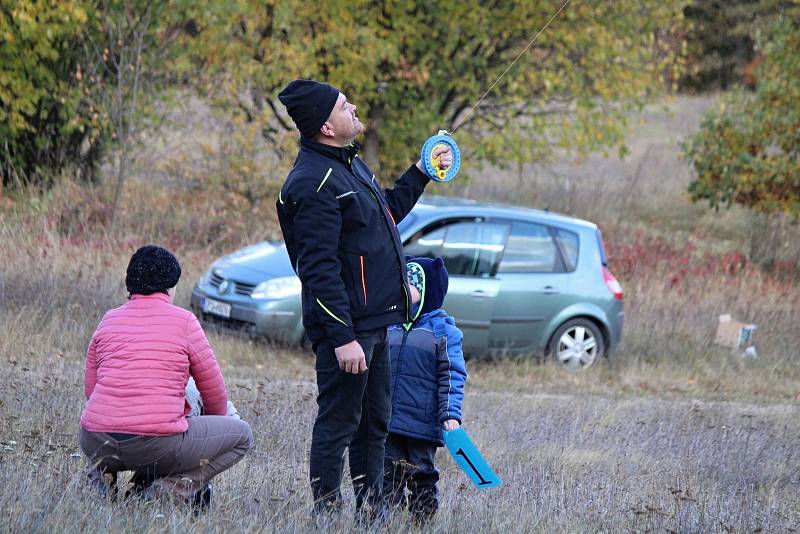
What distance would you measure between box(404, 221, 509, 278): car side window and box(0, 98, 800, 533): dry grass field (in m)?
0.91

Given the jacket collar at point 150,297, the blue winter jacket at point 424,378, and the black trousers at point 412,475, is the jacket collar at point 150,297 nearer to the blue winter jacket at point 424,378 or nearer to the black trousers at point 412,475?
the blue winter jacket at point 424,378

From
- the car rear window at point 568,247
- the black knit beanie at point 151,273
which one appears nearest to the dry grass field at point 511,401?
the black knit beanie at point 151,273

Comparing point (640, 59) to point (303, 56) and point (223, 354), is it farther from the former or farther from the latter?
point (223, 354)

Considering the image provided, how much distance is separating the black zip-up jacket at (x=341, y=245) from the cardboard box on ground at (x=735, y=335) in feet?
28.9

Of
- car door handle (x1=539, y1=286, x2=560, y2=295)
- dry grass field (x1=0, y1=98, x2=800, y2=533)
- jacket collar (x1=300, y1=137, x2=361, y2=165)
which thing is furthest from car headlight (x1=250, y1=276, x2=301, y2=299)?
jacket collar (x1=300, y1=137, x2=361, y2=165)

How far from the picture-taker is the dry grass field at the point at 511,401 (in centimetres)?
484

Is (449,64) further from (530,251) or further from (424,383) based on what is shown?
(424,383)

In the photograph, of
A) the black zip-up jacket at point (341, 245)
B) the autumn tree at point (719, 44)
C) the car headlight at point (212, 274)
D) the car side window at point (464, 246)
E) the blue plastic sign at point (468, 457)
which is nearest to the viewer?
the black zip-up jacket at point (341, 245)

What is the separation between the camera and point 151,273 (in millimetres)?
4449

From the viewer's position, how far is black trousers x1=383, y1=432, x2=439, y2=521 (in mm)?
4895

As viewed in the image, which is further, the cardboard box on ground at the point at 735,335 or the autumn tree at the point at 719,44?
the autumn tree at the point at 719,44

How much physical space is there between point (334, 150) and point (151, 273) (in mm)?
849

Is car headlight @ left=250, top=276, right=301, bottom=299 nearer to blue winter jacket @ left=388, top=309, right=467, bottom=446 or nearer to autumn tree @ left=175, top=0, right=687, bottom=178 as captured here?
blue winter jacket @ left=388, top=309, right=467, bottom=446

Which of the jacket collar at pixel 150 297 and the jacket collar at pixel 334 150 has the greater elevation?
the jacket collar at pixel 334 150
